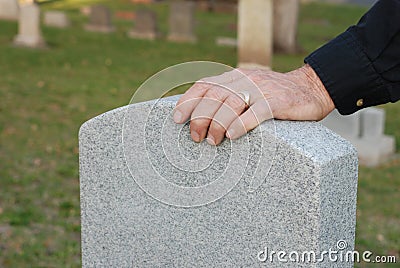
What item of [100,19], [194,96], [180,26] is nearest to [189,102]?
[194,96]

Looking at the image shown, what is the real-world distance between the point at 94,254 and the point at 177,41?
13251mm

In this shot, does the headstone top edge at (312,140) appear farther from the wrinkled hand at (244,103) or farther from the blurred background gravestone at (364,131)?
the blurred background gravestone at (364,131)

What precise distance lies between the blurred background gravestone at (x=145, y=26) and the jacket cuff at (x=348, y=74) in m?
13.7

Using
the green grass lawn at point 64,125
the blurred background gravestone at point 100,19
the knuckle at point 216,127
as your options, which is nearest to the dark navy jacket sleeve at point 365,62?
the knuckle at point 216,127

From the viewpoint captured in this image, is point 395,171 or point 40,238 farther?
point 395,171

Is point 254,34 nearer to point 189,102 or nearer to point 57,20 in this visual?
point 57,20

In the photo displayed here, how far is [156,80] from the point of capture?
2104 millimetres

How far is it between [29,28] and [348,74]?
1183 cm

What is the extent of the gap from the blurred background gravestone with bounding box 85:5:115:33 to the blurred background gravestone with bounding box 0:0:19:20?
7.59ft

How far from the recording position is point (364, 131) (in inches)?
283

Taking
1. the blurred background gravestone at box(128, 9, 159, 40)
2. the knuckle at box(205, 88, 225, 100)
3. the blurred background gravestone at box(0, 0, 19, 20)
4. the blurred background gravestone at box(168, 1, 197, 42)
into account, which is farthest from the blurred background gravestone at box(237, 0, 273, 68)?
the knuckle at box(205, 88, 225, 100)

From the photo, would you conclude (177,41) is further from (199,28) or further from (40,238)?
(40,238)

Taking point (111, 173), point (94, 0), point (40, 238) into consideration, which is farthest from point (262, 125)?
point (94, 0)

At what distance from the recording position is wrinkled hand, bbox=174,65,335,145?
188 cm
